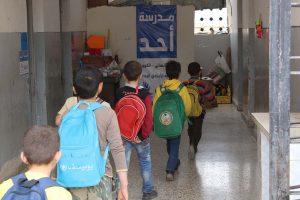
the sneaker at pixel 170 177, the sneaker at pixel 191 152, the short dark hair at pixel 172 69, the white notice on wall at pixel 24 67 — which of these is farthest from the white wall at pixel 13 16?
the sneaker at pixel 191 152

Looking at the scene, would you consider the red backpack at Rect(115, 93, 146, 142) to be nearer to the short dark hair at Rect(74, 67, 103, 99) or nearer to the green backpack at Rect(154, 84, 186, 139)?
the green backpack at Rect(154, 84, 186, 139)

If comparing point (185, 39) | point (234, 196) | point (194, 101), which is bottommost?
point (234, 196)

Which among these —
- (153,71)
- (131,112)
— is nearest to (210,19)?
(153,71)

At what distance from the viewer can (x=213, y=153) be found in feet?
28.7

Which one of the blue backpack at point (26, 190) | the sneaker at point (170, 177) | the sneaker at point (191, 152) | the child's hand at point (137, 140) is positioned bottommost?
the sneaker at point (170, 177)

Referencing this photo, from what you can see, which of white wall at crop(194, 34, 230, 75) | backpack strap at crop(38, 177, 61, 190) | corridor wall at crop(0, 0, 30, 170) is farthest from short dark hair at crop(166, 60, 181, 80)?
white wall at crop(194, 34, 230, 75)

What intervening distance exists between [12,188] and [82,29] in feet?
34.3

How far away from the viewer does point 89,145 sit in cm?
365

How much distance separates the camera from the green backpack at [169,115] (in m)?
6.69

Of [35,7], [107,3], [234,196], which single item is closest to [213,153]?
[234,196]

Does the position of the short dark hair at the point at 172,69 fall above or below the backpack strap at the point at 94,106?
above

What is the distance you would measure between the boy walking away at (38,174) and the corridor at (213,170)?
2448mm

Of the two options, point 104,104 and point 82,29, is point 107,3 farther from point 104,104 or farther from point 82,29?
point 104,104

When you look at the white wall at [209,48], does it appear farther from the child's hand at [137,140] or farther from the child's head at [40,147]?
the child's head at [40,147]
